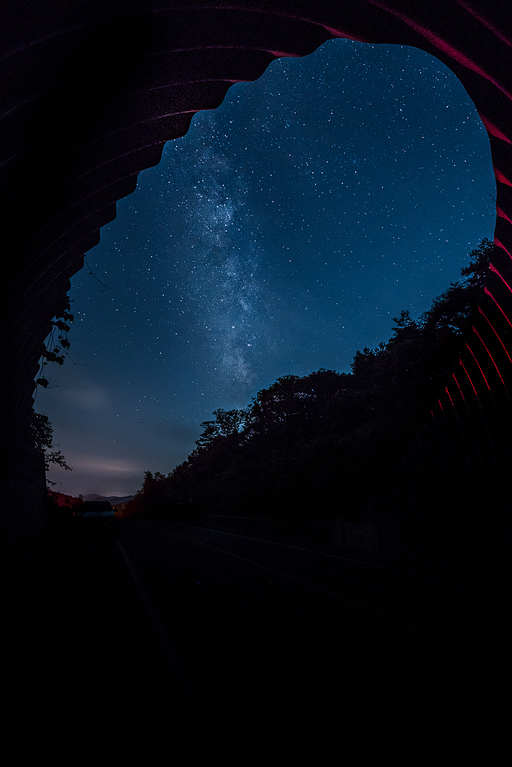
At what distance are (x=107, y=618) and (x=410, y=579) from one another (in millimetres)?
6503

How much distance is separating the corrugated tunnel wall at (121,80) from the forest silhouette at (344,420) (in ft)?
21.0

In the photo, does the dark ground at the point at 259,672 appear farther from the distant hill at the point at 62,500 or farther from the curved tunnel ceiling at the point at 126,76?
the distant hill at the point at 62,500

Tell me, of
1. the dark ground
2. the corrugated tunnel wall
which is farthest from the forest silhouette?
the dark ground

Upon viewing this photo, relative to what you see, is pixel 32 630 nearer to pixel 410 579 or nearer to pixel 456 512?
pixel 410 579

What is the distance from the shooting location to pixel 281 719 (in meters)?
2.95

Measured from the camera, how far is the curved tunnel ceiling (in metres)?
3.87

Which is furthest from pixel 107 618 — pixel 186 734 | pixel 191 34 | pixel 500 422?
pixel 500 422

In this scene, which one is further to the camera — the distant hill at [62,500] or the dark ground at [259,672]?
the distant hill at [62,500]

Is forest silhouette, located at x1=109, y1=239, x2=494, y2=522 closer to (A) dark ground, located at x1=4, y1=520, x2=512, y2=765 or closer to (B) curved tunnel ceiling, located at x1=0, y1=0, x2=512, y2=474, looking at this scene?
(B) curved tunnel ceiling, located at x1=0, y1=0, x2=512, y2=474

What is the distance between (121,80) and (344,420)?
22947 millimetres

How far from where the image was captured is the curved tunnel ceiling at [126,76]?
3865 millimetres

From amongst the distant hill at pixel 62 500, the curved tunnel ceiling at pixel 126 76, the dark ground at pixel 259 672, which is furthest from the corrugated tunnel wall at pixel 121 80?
the distant hill at pixel 62 500

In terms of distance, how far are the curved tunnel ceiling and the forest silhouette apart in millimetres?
6519

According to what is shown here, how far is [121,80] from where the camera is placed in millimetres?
4664
